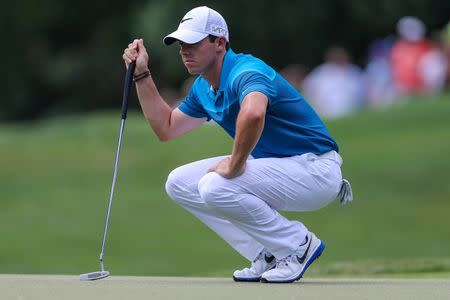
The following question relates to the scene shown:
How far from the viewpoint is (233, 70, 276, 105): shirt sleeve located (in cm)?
777

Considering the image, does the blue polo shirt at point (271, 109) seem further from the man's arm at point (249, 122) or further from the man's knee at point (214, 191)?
the man's knee at point (214, 191)

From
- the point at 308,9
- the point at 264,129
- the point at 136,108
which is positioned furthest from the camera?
the point at 136,108

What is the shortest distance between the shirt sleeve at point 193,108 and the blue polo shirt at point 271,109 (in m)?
0.22

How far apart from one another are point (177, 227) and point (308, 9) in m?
10.4

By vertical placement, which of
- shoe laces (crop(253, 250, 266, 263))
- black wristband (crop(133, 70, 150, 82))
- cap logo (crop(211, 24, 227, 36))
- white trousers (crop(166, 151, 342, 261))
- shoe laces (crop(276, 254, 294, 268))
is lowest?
shoe laces (crop(253, 250, 266, 263))

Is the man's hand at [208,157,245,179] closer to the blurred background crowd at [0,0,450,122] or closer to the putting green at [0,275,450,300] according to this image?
the putting green at [0,275,450,300]

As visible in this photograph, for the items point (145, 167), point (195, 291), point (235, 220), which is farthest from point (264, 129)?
point (145, 167)

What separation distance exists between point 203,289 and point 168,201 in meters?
11.6

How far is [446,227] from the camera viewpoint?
17547 mm

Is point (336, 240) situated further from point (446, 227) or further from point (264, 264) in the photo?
point (264, 264)

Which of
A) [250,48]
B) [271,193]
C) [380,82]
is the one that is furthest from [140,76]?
[250,48]

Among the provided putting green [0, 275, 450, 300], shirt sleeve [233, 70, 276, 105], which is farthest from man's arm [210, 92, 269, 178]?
putting green [0, 275, 450, 300]

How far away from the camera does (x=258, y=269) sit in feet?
27.7

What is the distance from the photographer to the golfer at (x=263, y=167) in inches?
317
